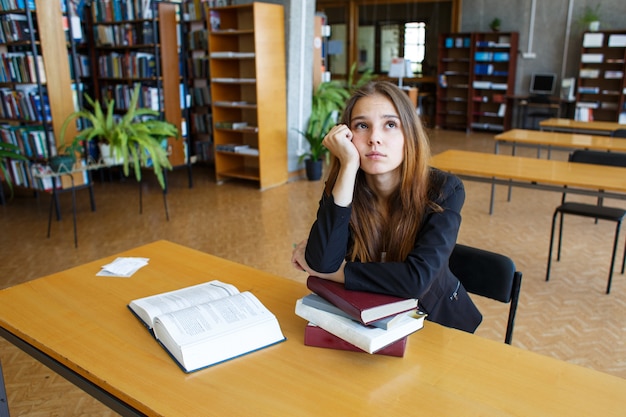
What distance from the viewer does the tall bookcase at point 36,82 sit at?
519 cm

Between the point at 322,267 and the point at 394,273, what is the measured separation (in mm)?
208

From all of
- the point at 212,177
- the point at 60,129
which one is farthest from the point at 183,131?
the point at 60,129

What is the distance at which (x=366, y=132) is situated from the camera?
1.51 meters

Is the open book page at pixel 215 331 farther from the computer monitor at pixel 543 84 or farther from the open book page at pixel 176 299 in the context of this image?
the computer monitor at pixel 543 84

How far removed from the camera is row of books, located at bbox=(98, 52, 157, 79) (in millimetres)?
6508

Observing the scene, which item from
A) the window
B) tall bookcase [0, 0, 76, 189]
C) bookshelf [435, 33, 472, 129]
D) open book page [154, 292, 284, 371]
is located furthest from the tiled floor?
the window

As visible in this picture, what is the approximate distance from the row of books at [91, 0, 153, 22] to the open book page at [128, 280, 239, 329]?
5623 millimetres

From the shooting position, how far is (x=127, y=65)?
666 centimetres

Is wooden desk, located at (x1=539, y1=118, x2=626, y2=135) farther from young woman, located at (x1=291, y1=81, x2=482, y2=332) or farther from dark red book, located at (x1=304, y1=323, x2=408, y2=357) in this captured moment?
dark red book, located at (x1=304, y1=323, x2=408, y2=357)

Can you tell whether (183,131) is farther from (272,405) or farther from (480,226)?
(272,405)

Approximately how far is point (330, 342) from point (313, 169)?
220 inches

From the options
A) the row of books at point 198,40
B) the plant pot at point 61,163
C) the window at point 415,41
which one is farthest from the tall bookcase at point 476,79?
the plant pot at point 61,163

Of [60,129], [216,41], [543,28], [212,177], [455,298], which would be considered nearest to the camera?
[455,298]

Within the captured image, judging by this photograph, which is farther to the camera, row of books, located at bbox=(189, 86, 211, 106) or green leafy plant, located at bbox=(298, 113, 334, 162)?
row of books, located at bbox=(189, 86, 211, 106)
